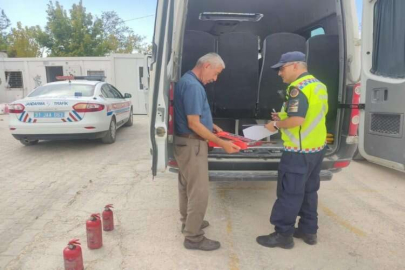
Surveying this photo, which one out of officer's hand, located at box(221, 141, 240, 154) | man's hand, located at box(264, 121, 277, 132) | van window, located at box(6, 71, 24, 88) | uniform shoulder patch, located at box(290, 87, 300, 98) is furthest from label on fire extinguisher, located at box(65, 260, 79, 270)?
van window, located at box(6, 71, 24, 88)

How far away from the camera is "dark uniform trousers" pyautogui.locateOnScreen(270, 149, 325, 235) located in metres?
2.63

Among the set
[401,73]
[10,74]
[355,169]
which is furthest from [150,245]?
[10,74]

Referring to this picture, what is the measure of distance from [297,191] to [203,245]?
996 millimetres

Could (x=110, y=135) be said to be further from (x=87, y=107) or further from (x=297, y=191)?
(x=297, y=191)

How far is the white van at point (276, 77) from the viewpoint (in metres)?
2.36

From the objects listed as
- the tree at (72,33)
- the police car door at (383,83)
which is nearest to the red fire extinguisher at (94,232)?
the police car door at (383,83)

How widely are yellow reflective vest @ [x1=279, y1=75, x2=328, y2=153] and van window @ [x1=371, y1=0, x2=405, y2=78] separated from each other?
0.47 m

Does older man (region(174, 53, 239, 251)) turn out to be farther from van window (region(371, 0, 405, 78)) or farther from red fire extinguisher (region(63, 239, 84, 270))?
van window (region(371, 0, 405, 78))

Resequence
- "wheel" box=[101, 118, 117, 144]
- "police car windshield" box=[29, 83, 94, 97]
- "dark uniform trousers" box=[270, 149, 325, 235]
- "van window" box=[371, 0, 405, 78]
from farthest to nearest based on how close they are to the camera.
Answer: "wheel" box=[101, 118, 117, 144] → "police car windshield" box=[29, 83, 94, 97] → "dark uniform trousers" box=[270, 149, 325, 235] → "van window" box=[371, 0, 405, 78]

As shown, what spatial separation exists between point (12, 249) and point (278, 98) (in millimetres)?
3524

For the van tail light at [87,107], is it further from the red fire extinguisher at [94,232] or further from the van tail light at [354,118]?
the van tail light at [354,118]

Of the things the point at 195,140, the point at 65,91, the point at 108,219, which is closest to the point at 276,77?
the point at 195,140

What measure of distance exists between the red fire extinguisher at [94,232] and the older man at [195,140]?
2.61ft

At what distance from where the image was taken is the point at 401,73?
7.12 ft
